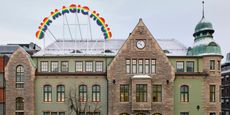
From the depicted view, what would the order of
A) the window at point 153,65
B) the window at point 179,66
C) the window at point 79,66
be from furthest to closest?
the window at point 179,66
the window at point 79,66
the window at point 153,65

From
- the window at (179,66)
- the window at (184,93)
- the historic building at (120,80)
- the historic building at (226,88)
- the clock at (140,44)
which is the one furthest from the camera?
the historic building at (226,88)

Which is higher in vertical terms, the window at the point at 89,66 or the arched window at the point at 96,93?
the window at the point at 89,66

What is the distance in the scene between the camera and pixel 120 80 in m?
40.4

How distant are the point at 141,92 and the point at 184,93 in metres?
7.83

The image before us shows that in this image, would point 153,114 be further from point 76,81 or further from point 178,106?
point 76,81

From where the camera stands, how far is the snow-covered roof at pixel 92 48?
43.5m

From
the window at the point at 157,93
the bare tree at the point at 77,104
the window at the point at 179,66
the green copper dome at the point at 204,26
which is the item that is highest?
the green copper dome at the point at 204,26

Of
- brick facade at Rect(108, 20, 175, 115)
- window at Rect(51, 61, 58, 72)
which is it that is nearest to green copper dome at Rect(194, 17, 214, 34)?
brick facade at Rect(108, 20, 175, 115)

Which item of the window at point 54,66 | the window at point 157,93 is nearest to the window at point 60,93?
the window at point 54,66

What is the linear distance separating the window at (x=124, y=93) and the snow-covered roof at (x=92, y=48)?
6195mm

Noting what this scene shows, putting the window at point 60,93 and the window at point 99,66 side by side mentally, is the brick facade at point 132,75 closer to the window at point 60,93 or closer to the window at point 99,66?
the window at point 99,66

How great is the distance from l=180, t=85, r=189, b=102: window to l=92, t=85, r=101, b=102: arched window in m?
14.0

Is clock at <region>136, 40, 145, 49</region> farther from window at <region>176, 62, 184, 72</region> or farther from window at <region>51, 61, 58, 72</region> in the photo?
window at <region>51, 61, 58, 72</region>

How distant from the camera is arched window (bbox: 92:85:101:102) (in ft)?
136
